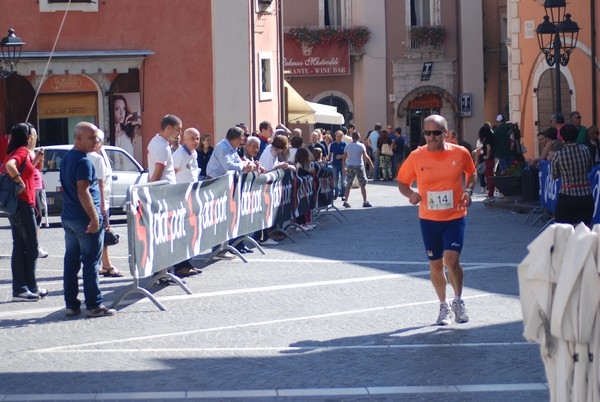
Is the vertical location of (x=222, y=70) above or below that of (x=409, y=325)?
above

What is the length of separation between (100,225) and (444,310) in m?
3.31

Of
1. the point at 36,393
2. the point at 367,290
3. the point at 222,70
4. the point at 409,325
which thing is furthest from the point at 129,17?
the point at 36,393

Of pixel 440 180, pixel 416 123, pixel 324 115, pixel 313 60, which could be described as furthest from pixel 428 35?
pixel 440 180

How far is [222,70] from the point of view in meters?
31.8

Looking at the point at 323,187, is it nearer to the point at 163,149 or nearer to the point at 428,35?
the point at 163,149

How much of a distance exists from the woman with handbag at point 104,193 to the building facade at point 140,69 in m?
16.9

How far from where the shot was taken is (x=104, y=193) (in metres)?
13.5

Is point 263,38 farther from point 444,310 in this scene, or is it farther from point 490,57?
point 444,310

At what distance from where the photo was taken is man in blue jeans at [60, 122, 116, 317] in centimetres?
1112

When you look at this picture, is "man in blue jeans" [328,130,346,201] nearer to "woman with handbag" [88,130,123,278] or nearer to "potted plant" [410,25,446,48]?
"woman with handbag" [88,130,123,278]

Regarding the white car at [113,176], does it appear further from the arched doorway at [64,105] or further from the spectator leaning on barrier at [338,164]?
the arched doorway at [64,105]

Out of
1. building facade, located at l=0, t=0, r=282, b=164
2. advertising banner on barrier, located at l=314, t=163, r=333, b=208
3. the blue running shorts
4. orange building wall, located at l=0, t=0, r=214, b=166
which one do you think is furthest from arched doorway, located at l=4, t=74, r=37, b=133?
the blue running shorts

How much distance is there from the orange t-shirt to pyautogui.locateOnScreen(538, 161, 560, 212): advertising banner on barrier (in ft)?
28.7

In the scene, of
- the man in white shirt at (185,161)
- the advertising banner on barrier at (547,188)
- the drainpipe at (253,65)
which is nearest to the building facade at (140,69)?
the drainpipe at (253,65)
